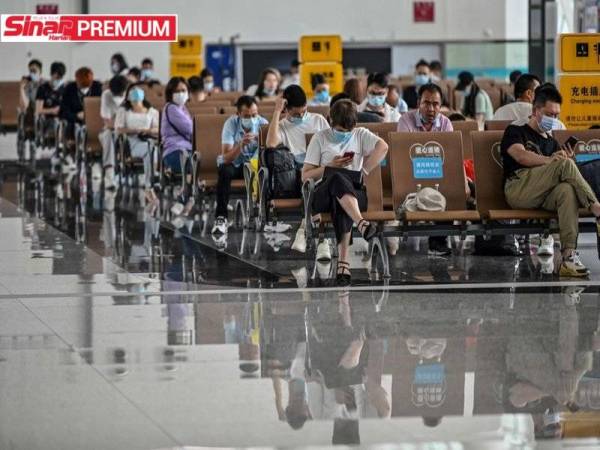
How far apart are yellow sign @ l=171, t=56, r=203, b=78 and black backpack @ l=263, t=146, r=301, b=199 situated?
18012mm

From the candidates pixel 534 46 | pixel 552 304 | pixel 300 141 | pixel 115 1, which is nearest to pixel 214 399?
pixel 552 304

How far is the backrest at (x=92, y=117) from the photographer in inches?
756

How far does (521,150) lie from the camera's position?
1084 centimetres

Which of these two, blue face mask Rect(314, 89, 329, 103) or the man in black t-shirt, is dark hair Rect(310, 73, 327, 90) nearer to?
blue face mask Rect(314, 89, 329, 103)

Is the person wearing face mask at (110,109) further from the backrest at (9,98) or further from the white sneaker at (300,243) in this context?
the backrest at (9,98)

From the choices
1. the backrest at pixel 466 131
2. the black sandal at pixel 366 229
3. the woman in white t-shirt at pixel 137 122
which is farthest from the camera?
the woman in white t-shirt at pixel 137 122

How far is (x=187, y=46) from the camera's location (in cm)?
3014

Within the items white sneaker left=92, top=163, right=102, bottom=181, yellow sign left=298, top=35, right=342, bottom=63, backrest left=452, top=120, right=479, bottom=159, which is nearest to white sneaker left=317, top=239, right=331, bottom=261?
backrest left=452, top=120, right=479, bottom=159

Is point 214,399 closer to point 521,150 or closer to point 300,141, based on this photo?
point 521,150

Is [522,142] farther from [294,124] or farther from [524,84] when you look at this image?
[524,84]

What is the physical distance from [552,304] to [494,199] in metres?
1.99

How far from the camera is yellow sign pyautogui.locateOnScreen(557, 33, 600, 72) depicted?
13586mm

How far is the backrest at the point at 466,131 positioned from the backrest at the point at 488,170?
96 cm

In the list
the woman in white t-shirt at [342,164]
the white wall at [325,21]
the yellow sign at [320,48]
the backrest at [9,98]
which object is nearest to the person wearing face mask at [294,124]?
the woman in white t-shirt at [342,164]
